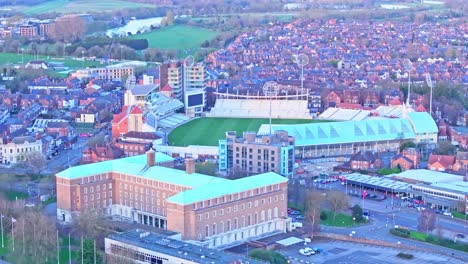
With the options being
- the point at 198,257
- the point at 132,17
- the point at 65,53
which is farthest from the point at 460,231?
the point at 132,17

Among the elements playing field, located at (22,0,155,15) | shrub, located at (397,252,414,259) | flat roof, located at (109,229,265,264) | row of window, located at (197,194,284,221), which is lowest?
shrub, located at (397,252,414,259)

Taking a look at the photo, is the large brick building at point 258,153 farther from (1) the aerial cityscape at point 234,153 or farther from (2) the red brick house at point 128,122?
(2) the red brick house at point 128,122

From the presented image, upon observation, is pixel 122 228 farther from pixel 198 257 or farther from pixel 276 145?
pixel 276 145

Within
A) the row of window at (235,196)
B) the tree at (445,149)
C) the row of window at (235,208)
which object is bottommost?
the tree at (445,149)

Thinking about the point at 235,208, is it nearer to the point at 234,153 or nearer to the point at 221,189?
the point at 221,189

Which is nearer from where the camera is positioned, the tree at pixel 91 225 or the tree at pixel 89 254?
the tree at pixel 89 254

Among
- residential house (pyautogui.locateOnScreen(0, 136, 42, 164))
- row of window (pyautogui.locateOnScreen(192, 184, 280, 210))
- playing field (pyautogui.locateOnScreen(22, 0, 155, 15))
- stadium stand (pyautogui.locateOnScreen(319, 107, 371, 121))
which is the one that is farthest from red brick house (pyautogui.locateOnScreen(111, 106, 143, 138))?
playing field (pyautogui.locateOnScreen(22, 0, 155, 15))

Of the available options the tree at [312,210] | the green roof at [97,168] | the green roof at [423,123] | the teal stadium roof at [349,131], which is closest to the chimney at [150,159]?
the green roof at [97,168]

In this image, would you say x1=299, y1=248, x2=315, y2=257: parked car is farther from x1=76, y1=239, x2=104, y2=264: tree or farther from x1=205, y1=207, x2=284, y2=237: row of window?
x1=76, y1=239, x2=104, y2=264: tree
